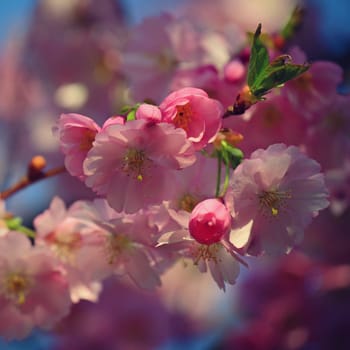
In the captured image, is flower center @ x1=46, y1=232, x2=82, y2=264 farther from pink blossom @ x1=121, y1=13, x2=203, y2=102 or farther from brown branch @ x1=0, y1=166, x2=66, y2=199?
pink blossom @ x1=121, y1=13, x2=203, y2=102

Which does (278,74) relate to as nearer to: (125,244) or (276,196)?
(276,196)

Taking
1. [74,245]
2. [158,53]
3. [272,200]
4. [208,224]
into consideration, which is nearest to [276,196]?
[272,200]

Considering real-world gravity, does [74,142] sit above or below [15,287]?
above

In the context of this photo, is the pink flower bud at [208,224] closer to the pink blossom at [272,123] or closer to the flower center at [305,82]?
the pink blossom at [272,123]

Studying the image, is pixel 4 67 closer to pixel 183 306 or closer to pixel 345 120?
pixel 183 306

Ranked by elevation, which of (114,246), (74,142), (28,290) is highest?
(74,142)

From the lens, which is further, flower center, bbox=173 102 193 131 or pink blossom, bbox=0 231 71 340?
pink blossom, bbox=0 231 71 340

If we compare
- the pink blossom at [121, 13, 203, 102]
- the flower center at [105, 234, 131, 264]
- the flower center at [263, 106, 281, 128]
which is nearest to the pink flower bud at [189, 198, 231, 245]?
the flower center at [105, 234, 131, 264]
